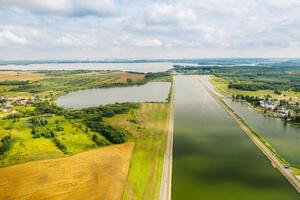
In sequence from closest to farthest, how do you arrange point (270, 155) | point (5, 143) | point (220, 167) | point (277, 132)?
point (220, 167), point (270, 155), point (5, 143), point (277, 132)

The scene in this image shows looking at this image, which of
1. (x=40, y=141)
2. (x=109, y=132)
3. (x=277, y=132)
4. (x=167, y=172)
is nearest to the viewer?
(x=167, y=172)

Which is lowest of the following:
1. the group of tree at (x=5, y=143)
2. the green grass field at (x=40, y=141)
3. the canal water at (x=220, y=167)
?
the canal water at (x=220, y=167)

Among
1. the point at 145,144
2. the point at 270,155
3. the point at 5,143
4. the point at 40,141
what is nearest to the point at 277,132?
the point at 270,155

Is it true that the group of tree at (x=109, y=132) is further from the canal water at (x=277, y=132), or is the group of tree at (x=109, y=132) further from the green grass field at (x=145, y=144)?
the canal water at (x=277, y=132)

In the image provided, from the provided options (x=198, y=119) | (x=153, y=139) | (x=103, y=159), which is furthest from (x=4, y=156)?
(x=198, y=119)

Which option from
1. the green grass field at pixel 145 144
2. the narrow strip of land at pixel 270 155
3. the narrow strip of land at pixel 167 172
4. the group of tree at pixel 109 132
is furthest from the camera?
the group of tree at pixel 109 132

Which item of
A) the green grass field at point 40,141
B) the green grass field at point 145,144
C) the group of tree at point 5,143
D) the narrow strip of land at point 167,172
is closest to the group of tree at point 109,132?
the green grass field at point 40,141

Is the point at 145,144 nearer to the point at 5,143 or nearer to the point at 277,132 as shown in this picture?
the point at 5,143

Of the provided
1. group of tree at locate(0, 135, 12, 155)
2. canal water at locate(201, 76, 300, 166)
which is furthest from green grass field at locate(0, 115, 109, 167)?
canal water at locate(201, 76, 300, 166)
